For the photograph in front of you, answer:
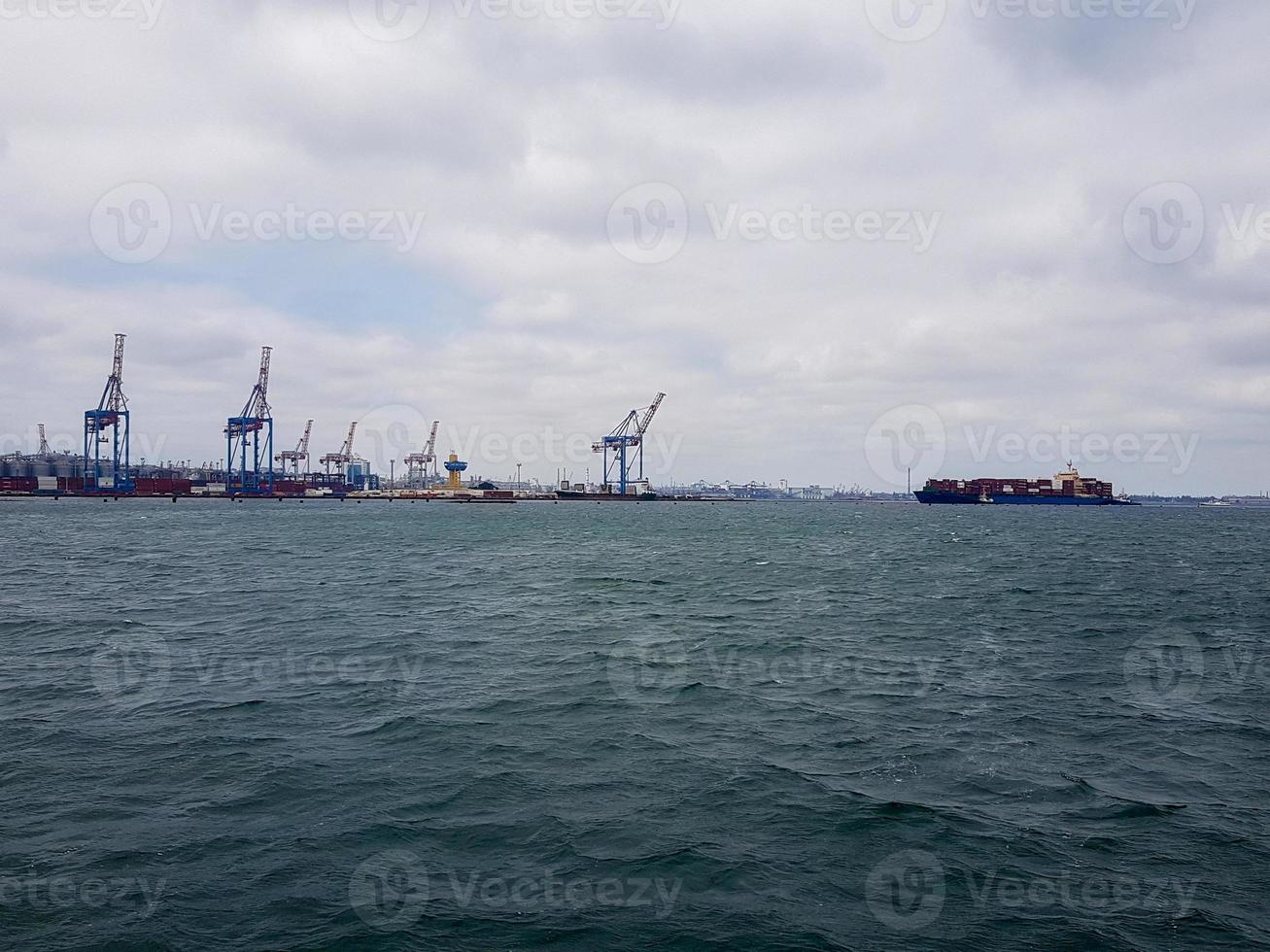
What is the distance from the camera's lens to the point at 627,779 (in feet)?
37.9

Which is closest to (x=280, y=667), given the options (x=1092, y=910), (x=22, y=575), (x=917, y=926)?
(x=917, y=926)

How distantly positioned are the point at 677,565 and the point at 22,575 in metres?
34.0

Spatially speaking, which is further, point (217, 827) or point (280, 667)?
point (280, 667)

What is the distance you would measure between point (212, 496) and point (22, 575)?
158770 mm

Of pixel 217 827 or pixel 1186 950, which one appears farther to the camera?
pixel 217 827

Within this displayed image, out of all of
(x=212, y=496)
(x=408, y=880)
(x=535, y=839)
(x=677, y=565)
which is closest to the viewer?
(x=408, y=880)

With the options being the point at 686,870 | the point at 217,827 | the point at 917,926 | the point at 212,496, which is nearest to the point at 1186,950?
the point at 917,926

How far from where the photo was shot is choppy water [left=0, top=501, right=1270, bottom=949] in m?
7.91

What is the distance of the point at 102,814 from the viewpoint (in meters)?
9.89

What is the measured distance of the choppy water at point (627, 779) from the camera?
791 cm

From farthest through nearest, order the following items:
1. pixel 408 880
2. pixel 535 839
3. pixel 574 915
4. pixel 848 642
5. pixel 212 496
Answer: pixel 212 496 < pixel 848 642 < pixel 535 839 < pixel 408 880 < pixel 574 915

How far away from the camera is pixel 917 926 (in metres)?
7.84

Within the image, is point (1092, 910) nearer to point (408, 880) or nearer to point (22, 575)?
point (408, 880)

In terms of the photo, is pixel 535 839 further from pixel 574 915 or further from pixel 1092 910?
pixel 1092 910
